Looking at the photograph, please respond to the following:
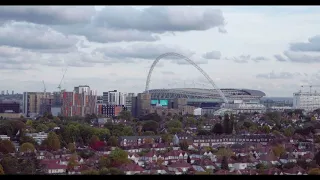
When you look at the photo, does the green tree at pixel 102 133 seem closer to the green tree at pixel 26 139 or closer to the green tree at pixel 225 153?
the green tree at pixel 26 139

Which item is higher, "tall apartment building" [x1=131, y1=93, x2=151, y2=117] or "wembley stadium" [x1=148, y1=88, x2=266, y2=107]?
"wembley stadium" [x1=148, y1=88, x2=266, y2=107]

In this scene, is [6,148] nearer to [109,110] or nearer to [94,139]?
[94,139]

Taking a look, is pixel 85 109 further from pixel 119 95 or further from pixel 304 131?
pixel 304 131

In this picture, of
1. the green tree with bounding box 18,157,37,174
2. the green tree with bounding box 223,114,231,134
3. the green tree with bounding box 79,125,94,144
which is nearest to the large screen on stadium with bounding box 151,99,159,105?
the green tree with bounding box 223,114,231,134

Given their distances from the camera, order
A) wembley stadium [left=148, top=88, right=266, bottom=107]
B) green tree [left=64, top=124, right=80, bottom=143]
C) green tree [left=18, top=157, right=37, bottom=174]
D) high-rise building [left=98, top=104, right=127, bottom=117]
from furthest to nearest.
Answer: wembley stadium [left=148, top=88, right=266, bottom=107]
high-rise building [left=98, top=104, right=127, bottom=117]
green tree [left=64, top=124, right=80, bottom=143]
green tree [left=18, top=157, right=37, bottom=174]

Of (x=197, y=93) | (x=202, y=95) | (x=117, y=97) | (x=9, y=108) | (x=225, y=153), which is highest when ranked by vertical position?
(x=197, y=93)

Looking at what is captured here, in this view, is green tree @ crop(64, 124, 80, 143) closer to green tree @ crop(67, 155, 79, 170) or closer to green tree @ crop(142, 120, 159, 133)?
green tree @ crop(142, 120, 159, 133)

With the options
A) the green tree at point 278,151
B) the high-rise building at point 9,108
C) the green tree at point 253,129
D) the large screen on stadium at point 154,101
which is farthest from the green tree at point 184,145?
the large screen on stadium at point 154,101

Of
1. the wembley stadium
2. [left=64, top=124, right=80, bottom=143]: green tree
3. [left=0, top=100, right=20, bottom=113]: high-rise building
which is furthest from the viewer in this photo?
the wembley stadium

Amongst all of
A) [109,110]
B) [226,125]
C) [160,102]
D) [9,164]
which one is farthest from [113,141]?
[160,102]
